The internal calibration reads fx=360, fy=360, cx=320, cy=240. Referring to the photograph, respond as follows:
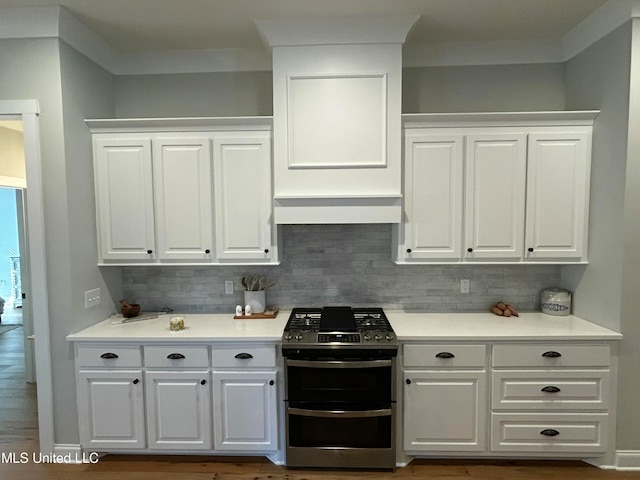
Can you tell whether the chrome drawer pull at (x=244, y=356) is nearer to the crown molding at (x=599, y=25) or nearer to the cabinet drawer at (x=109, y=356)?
the cabinet drawer at (x=109, y=356)

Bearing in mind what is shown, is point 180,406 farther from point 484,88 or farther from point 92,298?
point 484,88

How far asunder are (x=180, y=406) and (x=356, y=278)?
61.4 inches

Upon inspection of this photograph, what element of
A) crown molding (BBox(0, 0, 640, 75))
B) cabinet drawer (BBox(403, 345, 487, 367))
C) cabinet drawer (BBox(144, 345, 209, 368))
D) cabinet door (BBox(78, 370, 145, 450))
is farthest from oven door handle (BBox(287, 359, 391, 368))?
crown molding (BBox(0, 0, 640, 75))

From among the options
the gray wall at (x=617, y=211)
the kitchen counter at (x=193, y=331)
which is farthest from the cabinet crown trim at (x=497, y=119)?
the kitchen counter at (x=193, y=331)

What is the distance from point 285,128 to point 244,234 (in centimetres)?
80

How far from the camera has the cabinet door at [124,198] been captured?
260 cm

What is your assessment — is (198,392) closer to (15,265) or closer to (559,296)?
(559,296)

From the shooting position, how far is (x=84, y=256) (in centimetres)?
253

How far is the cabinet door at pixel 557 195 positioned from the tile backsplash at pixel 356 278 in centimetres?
39

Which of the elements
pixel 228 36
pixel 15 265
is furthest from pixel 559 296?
pixel 15 265

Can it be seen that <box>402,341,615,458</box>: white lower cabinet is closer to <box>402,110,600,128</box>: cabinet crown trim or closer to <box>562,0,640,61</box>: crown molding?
<box>402,110,600,128</box>: cabinet crown trim

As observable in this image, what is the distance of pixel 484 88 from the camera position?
2.82 m

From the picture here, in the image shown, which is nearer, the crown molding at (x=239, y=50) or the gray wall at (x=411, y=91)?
the crown molding at (x=239, y=50)

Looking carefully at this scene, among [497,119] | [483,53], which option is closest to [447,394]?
[497,119]
